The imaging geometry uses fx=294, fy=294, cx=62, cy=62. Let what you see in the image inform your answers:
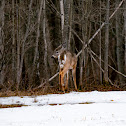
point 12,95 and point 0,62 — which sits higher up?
point 0,62

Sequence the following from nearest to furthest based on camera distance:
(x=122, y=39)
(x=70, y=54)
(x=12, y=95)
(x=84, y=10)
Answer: (x=12, y=95), (x=70, y=54), (x=84, y=10), (x=122, y=39)

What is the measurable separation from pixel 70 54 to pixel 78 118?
22.7 feet

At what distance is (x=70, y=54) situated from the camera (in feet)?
44.6

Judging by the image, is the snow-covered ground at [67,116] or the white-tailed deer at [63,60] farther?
the white-tailed deer at [63,60]

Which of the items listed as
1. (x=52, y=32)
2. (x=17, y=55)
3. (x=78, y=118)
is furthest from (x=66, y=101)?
(x=52, y=32)

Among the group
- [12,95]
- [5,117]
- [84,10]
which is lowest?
[12,95]

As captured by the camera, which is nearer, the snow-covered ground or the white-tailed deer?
the snow-covered ground

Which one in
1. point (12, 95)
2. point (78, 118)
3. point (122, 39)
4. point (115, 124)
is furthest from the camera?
point (122, 39)

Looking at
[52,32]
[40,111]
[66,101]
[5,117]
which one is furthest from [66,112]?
[52,32]

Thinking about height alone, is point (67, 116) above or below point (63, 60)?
below

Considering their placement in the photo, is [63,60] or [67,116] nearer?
[67,116]

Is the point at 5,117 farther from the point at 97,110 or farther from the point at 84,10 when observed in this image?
the point at 84,10

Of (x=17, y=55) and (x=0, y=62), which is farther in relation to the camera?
(x=17, y=55)

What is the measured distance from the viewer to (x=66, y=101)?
1016 centimetres
